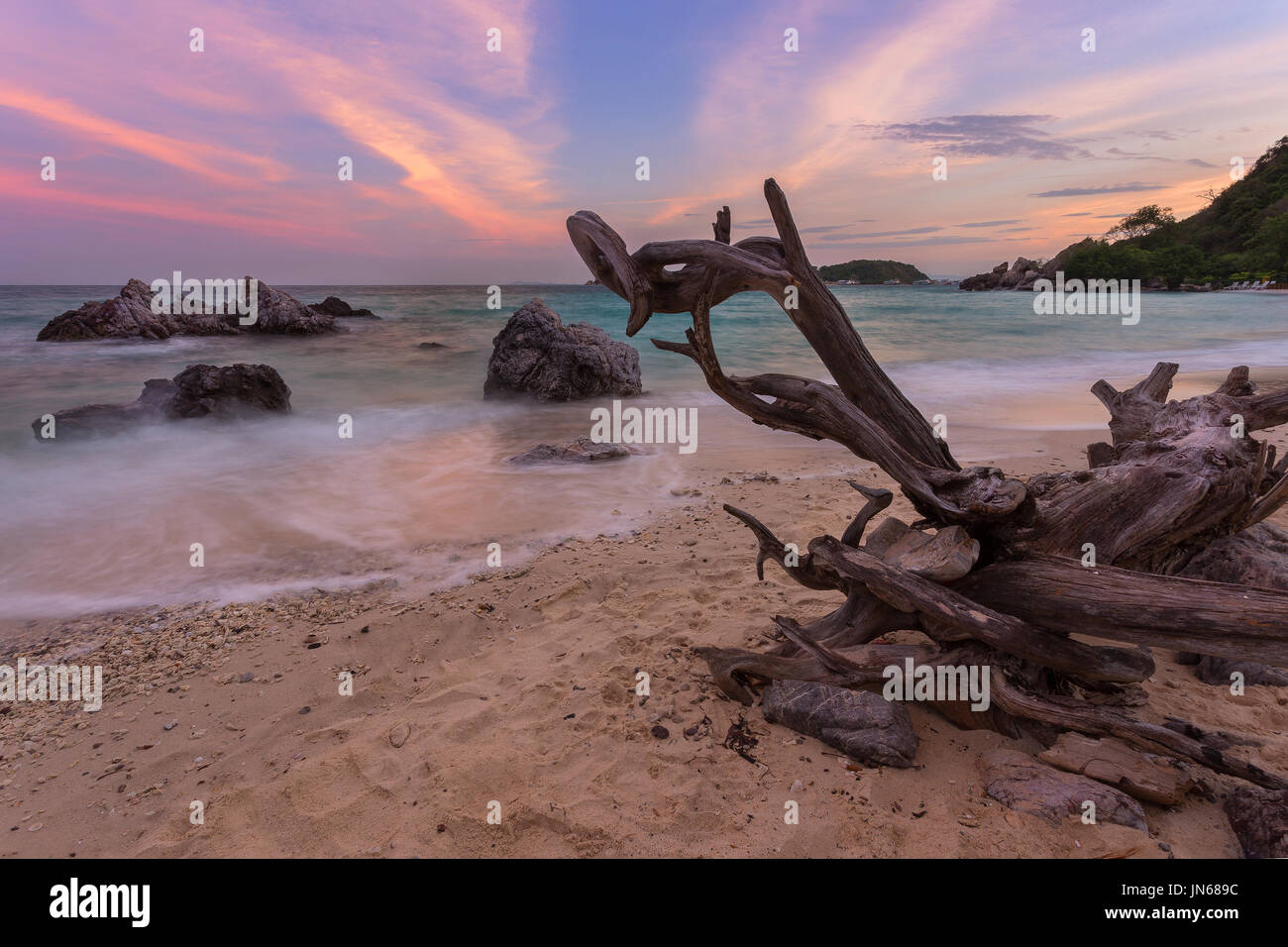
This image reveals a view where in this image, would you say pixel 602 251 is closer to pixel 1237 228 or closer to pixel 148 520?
pixel 148 520

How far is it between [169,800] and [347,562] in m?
2.92

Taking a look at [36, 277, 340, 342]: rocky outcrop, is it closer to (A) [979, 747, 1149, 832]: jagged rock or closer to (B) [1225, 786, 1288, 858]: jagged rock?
(A) [979, 747, 1149, 832]: jagged rock

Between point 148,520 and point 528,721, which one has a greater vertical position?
point 148,520

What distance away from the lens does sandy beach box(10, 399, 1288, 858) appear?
8.61ft

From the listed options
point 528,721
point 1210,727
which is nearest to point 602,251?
point 528,721

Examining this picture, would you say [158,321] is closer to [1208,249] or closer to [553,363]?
[553,363]

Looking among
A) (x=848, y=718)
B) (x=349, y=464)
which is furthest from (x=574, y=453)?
(x=848, y=718)

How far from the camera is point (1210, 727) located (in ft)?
10.2

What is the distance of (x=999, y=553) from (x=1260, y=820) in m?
1.35

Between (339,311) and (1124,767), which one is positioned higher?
(339,311)

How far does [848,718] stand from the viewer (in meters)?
3.09

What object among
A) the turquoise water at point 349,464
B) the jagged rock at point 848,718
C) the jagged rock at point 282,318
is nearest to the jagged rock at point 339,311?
the jagged rock at point 282,318

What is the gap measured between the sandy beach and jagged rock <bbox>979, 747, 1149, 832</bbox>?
63mm

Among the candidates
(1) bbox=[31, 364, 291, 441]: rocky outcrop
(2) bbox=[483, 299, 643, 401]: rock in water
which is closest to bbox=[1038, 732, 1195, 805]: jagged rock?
(2) bbox=[483, 299, 643, 401]: rock in water
